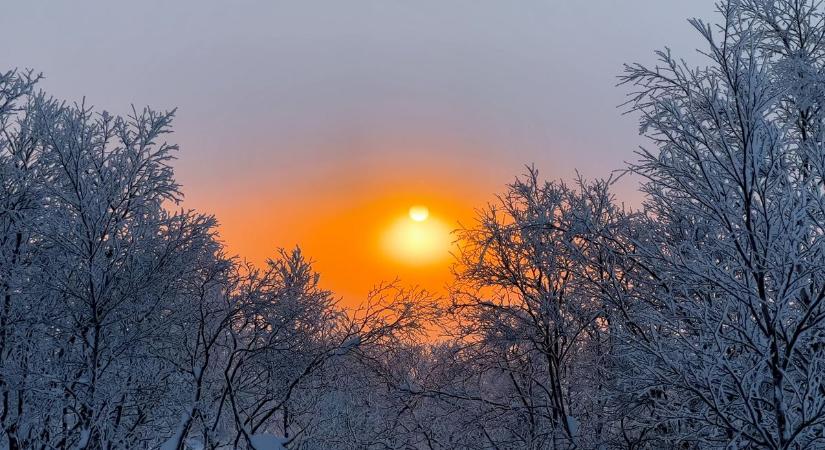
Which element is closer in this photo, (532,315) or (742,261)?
(742,261)

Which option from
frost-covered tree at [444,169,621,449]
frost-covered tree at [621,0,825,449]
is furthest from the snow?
frost-covered tree at [621,0,825,449]

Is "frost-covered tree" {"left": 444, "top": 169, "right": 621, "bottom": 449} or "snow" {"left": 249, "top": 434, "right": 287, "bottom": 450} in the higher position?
"frost-covered tree" {"left": 444, "top": 169, "right": 621, "bottom": 449}

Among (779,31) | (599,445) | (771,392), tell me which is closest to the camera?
(771,392)

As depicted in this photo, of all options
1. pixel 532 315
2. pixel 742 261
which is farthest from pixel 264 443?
pixel 742 261

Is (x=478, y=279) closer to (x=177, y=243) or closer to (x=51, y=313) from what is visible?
(x=177, y=243)

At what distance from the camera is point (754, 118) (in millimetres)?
4645

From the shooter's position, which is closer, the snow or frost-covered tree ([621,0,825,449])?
frost-covered tree ([621,0,825,449])

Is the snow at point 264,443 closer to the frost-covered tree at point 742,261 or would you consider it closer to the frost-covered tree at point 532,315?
the frost-covered tree at point 532,315

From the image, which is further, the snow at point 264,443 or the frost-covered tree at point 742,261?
the snow at point 264,443

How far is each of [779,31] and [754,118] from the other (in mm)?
4181

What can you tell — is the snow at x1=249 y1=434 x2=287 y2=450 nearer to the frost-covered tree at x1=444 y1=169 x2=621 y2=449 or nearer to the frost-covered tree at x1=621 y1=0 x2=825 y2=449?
the frost-covered tree at x1=444 y1=169 x2=621 y2=449

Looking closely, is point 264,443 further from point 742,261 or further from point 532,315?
point 742,261

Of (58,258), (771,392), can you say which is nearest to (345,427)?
(58,258)

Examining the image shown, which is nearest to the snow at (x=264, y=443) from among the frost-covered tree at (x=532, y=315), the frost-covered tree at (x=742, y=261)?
the frost-covered tree at (x=532, y=315)
